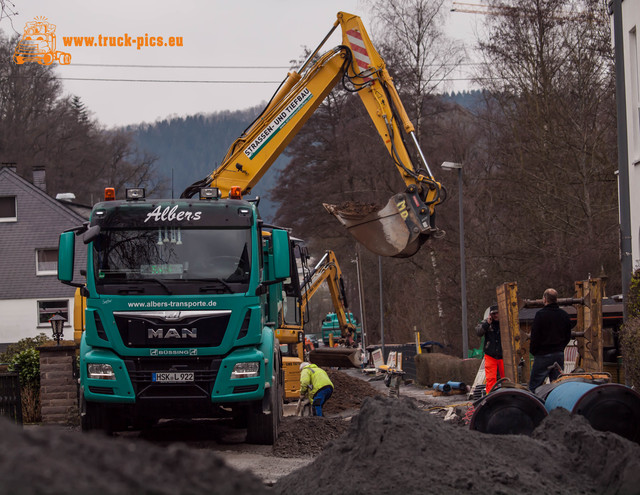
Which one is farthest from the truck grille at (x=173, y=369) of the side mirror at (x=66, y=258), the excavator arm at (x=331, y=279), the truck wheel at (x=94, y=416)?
the excavator arm at (x=331, y=279)

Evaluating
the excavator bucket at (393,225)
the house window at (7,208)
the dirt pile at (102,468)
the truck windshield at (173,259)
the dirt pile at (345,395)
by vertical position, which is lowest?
the dirt pile at (345,395)

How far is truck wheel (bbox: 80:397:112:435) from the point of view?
35.6ft

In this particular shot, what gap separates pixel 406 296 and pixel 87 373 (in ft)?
123

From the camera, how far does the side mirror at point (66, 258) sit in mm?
10766

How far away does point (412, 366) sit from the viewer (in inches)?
1304

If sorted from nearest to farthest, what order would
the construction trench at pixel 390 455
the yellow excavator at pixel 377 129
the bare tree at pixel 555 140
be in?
the construction trench at pixel 390 455
the yellow excavator at pixel 377 129
the bare tree at pixel 555 140

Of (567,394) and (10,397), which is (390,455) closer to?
(567,394)

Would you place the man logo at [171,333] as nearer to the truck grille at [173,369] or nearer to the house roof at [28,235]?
the truck grille at [173,369]

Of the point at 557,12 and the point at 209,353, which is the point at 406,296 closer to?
the point at 557,12

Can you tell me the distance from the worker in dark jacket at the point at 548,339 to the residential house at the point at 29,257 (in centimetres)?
3985

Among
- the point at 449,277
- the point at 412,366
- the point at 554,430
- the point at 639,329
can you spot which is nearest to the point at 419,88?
the point at 449,277

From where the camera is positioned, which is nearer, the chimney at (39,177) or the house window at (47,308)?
the house window at (47,308)

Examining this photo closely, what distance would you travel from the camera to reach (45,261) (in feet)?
166

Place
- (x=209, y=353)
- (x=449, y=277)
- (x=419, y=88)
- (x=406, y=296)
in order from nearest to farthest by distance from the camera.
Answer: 1. (x=209, y=353)
2. (x=449, y=277)
3. (x=419, y=88)
4. (x=406, y=296)
